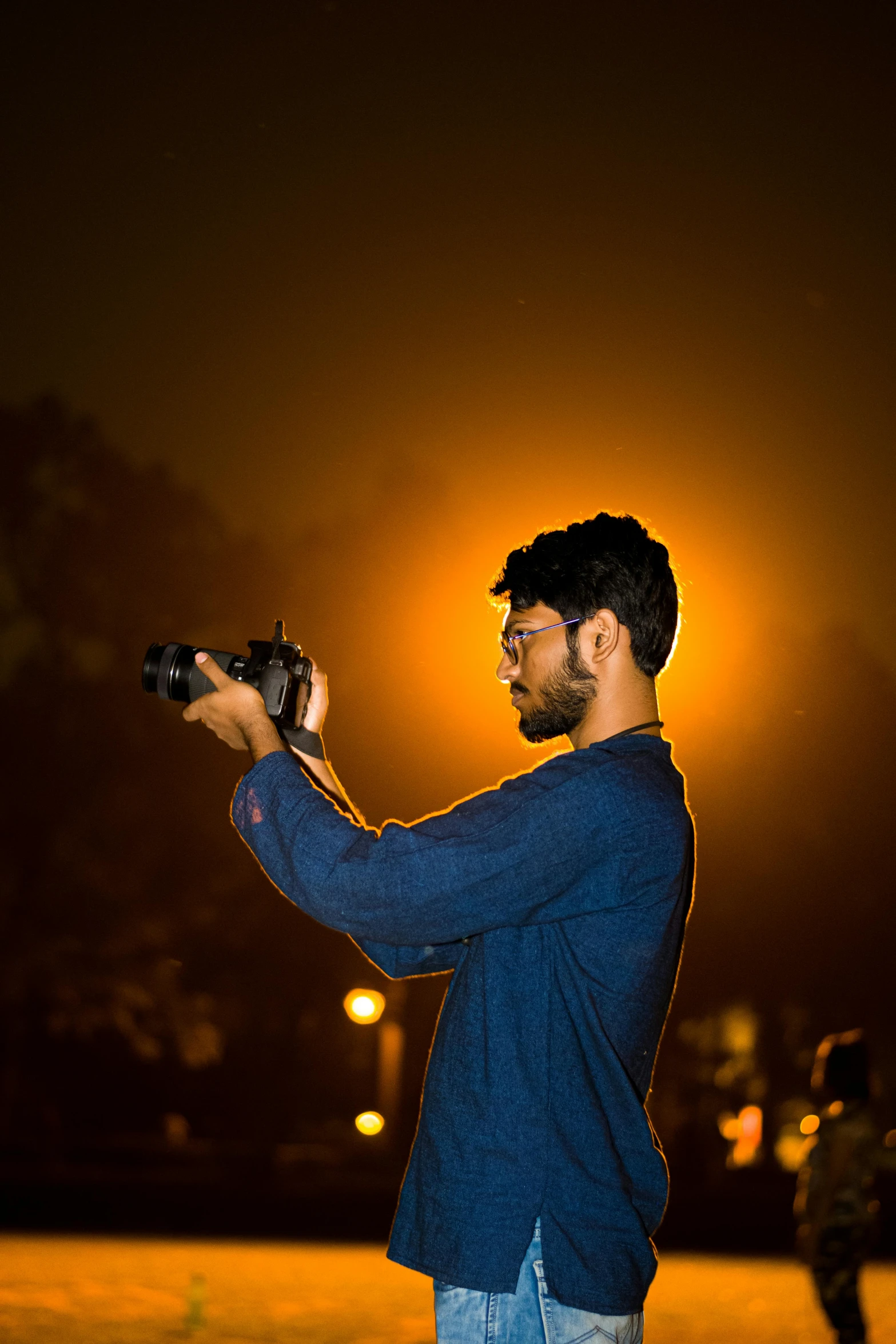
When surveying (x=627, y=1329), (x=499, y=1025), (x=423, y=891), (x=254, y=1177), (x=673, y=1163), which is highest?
(x=423, y=891)

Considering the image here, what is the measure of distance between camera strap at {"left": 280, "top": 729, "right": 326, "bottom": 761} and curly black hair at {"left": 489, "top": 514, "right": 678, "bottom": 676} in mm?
498

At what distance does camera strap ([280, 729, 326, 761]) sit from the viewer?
2604mm

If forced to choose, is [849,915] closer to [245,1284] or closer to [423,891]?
[245,1284]

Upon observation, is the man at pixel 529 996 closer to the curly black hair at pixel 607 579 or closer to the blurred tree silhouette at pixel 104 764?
the curly black hair at pixel 607 579

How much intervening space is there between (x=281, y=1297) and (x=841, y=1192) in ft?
15.4

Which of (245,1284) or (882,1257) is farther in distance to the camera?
(882,1257)

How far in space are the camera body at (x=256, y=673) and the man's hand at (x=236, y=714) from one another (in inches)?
3.0

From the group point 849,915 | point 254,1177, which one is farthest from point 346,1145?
point 849,915

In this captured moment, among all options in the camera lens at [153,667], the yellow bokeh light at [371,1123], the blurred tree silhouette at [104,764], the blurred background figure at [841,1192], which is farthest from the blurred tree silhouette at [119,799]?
the camera lens at [153,667]

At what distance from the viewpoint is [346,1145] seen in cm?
2877

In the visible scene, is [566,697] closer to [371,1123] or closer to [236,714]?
[236,714]

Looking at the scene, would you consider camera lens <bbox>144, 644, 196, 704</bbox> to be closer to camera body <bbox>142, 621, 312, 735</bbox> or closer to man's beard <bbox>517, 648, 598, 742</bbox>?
A: camera body <bbox>142, 621, 312, 735</bbox>

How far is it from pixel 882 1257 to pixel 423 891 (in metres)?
14.2

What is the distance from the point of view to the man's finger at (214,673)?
2307mm
